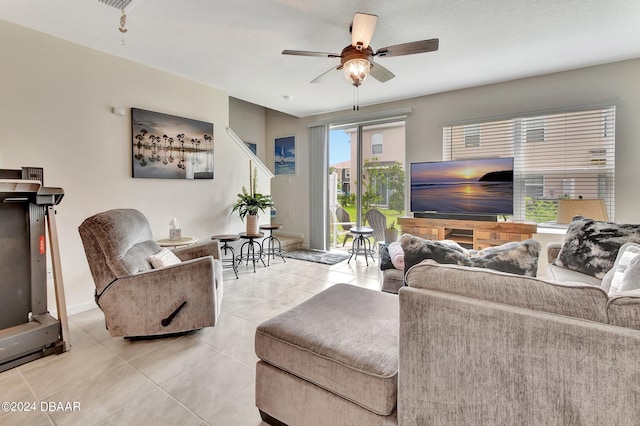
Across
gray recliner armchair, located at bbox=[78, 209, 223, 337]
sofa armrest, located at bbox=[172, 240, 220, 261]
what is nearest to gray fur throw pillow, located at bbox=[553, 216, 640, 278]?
gray recliner armchair, located at bbox=[78, 209, 223, 337]

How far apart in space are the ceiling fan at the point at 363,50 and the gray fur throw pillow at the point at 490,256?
5.24 feet

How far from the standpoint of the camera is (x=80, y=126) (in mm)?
3033

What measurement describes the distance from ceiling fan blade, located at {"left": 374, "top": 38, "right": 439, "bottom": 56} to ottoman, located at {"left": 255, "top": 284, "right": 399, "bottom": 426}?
78.4 inches

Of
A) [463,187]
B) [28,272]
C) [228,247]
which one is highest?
[463,187]

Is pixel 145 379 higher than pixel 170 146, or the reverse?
pixel 170 146

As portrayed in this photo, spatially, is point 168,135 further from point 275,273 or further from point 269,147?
point 269,147

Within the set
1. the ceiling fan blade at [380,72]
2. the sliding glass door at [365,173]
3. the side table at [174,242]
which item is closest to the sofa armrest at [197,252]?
the side table at [174,242]

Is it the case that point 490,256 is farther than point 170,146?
No

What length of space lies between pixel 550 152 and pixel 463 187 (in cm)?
112

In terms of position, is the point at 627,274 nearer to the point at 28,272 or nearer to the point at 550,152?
the point at 550,152

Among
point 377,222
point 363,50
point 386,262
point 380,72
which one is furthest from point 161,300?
point 377,222

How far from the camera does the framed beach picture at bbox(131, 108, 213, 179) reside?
349cm

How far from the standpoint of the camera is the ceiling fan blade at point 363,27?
2.15m

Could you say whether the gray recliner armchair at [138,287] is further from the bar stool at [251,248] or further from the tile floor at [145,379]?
the bar stool at [251,248]
